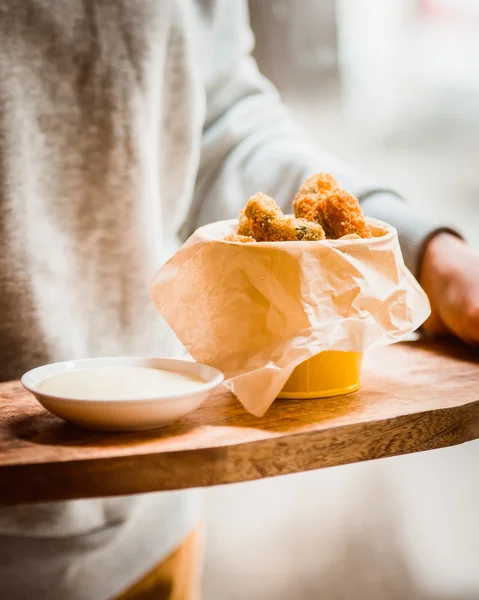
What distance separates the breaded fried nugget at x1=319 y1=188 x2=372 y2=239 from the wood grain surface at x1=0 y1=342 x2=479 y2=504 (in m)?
0.14

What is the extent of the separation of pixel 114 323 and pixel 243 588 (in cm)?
109

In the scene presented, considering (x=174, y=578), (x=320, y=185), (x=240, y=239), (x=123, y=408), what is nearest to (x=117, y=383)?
(x=123, y=408)

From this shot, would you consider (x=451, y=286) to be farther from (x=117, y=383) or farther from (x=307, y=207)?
(x=117, y=383)

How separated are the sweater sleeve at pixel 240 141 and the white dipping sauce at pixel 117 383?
41 centimetres

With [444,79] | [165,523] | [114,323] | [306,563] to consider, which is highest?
[444,79]

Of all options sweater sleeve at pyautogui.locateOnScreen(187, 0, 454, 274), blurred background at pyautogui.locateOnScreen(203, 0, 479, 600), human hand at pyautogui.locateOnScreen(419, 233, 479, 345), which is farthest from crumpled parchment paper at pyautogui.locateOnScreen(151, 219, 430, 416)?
blurred background at pyautogui.locateOnScreen(203, 0, 479, 600)

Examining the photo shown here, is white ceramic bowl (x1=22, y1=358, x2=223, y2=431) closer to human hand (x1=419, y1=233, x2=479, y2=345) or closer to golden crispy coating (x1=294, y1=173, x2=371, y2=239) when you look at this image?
golden crispy coating (x1=294, y1=173, x2=371, y2=239)

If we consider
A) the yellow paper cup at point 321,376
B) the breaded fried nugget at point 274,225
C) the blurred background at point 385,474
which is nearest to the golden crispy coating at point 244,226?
the breaded fried nugget at point 274,225

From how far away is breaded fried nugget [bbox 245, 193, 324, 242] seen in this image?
606 mm

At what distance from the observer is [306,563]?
1832mm

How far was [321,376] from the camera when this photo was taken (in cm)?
62

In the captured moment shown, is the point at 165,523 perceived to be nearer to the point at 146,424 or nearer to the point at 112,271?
the point at 112,271

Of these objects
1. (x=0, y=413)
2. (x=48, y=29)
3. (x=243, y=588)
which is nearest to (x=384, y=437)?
(x=0, y=413)

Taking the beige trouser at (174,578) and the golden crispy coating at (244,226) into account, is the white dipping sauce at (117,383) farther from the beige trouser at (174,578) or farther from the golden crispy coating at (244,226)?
the beige trouser at (174,578)
